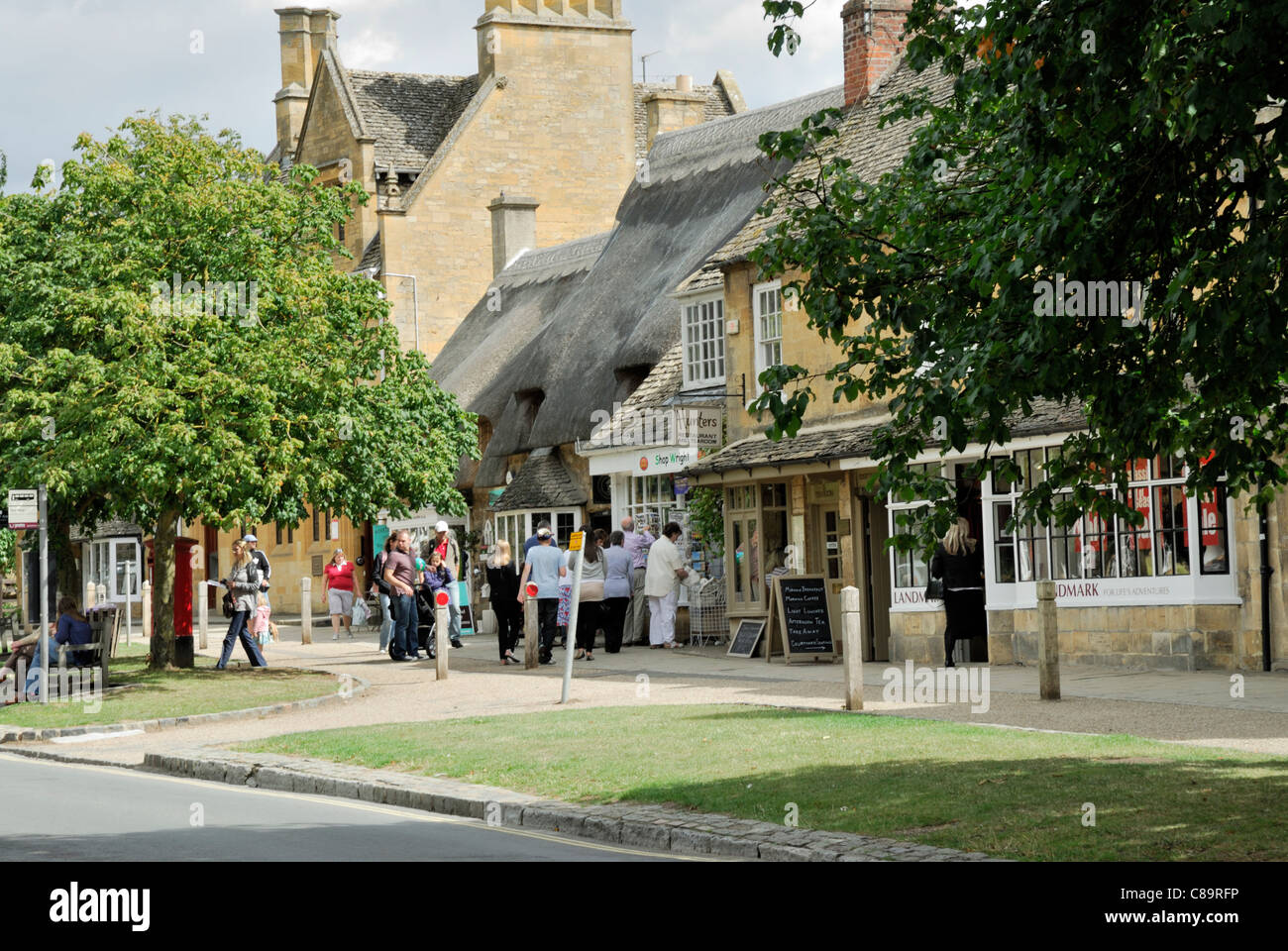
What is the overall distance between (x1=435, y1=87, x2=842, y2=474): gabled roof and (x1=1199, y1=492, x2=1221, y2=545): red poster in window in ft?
44.4

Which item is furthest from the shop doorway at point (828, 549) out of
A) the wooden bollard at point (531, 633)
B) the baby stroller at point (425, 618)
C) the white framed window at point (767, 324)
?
the baby stroller at point (425, 618)

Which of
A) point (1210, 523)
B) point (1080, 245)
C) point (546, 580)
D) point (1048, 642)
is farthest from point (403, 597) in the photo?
point (1080, 245)

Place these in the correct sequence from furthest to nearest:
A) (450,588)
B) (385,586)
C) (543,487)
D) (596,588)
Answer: (543,487)
(450,588)
(385,586)
(596,588)

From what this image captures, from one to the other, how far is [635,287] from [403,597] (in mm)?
10618

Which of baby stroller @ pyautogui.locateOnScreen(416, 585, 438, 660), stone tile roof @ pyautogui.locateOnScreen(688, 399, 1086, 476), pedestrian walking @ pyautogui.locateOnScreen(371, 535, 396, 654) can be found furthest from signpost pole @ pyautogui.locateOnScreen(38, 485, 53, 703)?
stone tile roof @ pyautogui.locateOnScreen(688, 399, 1086, 476)

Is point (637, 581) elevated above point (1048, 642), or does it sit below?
above

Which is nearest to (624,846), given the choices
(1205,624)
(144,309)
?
(1205,624)

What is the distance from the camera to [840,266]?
11.1 meters

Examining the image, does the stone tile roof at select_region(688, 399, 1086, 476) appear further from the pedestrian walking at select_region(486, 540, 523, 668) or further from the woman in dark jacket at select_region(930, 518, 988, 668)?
the pedestrian walking at select_region(486, 540, 523, 668)

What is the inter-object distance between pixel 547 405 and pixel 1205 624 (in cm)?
1854

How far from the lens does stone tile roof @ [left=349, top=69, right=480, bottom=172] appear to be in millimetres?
50125

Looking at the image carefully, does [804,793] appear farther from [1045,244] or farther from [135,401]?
[135,401]

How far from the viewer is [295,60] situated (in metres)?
59.2

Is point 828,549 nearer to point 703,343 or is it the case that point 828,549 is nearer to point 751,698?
point 703,343
